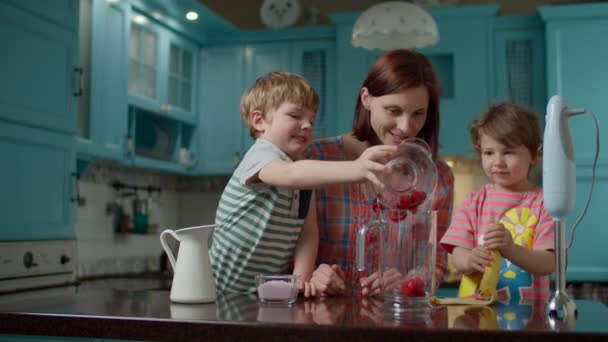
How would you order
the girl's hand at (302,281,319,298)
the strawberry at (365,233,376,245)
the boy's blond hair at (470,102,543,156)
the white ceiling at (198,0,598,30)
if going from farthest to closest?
the white ceiling at (198,0,598,30)
the boy's blond hair at (470,102,543,156)
the girl's hand at (302,281,319,298)
the strawberry at (365,233,376,245)

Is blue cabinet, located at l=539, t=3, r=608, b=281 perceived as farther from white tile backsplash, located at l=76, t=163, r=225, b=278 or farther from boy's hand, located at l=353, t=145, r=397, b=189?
boy's hand, located at l=353, t=145, r=397, b=189

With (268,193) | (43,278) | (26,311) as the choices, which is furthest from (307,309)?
(43,278)

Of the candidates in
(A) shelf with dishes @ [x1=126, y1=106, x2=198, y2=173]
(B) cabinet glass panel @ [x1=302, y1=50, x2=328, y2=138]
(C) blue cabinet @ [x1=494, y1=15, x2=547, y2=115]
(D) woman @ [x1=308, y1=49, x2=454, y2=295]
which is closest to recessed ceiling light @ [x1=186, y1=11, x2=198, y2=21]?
(A) shelf with dishes @ [x1=126, y1=106, x2=198, y2=173]

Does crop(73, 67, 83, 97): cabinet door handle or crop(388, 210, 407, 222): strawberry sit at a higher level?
crop(73, 67, 83, 97): cabinet door handle

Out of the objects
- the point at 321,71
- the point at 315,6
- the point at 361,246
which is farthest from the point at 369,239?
the point at 315,6

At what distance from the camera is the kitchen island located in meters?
0.92

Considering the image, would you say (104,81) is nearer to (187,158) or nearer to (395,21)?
(187,158)

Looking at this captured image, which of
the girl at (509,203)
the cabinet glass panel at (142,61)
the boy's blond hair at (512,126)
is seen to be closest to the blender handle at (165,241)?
the girl at (509,203)

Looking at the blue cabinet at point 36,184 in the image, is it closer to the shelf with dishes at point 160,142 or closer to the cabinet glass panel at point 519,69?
the shelf with dishes at point 160,142

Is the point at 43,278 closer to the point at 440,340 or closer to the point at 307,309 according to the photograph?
the point at 307,309

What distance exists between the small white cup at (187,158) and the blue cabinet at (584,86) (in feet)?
6.88

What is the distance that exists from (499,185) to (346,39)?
7.73 feet

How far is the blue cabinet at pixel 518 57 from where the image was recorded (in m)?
3.69

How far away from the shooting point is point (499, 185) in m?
1.66
